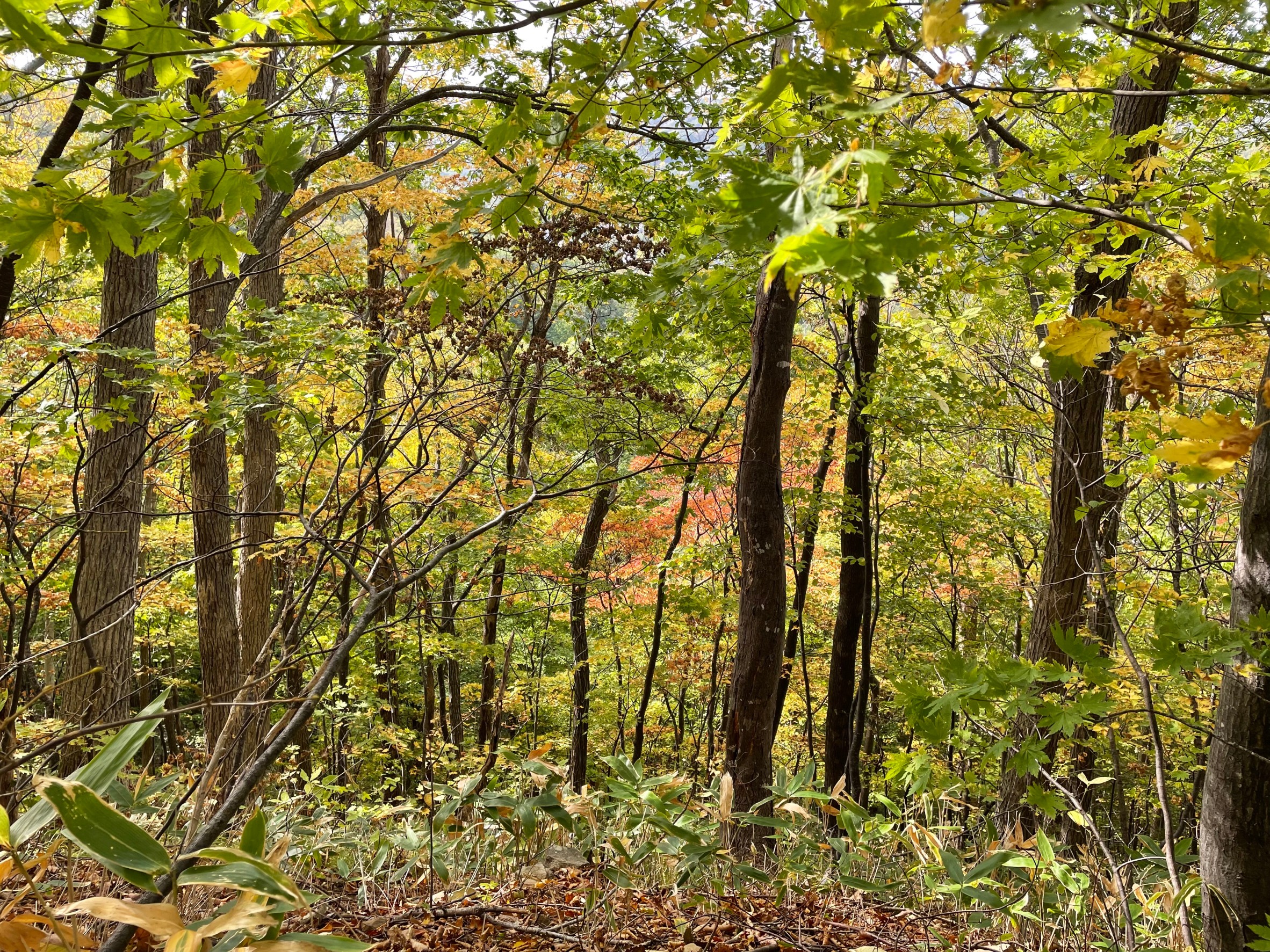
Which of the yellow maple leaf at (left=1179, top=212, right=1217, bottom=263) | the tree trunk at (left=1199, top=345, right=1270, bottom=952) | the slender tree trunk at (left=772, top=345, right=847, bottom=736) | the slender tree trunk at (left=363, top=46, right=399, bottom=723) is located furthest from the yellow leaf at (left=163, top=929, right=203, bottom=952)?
the slender tree trunk at (left=772, top=345, right=847, bottom=736)

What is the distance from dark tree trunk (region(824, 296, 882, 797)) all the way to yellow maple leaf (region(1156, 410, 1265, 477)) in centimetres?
552

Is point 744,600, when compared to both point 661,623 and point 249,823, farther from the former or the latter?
point 661,623

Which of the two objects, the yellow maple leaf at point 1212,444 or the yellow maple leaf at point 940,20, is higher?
the yellow maple leaf at point 940,20

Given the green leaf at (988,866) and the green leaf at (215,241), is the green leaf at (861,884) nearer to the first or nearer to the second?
the green leaf at (988,866)

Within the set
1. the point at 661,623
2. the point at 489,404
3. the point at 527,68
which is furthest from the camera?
the point at 661,623

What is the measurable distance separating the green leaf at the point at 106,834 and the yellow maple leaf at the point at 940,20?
1.59 meters

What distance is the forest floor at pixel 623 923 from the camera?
5.90 feet

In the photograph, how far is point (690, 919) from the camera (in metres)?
Result: 1.98

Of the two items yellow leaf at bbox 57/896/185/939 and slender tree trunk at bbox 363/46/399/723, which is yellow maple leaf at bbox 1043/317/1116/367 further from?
yellow leaf at bbox 57/896/185/939

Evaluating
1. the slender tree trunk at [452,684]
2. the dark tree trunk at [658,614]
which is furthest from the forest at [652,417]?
the slender tree trunk at [452,684]

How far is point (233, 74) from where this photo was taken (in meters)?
1.50

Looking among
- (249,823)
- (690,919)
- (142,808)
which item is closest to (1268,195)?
(690,919)

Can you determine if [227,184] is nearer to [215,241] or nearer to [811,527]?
[215,241]

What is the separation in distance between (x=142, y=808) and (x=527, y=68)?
9126mm
